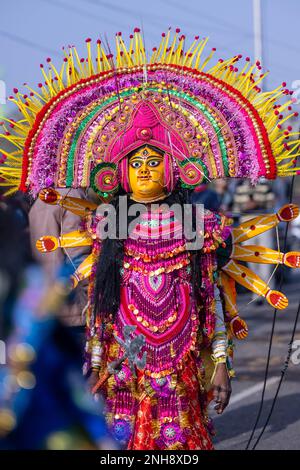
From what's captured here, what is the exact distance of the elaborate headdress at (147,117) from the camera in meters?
3.87

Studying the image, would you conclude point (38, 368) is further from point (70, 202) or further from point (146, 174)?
point (70, 202)

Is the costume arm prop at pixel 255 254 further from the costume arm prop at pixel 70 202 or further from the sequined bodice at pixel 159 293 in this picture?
the costume arm prop at pixel 70 202

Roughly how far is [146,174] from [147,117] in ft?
0.90

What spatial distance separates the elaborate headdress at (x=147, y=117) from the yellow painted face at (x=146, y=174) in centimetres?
8

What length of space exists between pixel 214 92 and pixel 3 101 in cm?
99

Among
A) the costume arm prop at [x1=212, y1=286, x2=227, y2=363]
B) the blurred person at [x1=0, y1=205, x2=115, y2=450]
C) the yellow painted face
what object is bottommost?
the costume arm prop at [x1=212, y1=286, x2=227, y2=363]

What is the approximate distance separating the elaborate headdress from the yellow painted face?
8 centimetres

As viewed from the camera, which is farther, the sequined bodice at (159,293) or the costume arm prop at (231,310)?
the costume arm prop at (231,310)

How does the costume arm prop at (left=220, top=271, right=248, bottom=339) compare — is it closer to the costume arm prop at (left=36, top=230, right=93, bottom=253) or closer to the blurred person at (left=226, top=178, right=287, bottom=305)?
the costume arm prop at (left=36, top=230, right=93, bottom=253)

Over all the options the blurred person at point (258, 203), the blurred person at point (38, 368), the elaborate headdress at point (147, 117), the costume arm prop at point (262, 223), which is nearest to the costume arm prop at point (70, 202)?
the elaborate headdress at point (147, 117)

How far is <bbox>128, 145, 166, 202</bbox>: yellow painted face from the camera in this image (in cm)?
372

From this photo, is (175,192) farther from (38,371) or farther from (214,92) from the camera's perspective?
(38,371)

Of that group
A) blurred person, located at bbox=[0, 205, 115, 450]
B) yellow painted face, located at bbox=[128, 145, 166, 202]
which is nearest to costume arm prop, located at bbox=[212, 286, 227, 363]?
yellow painted face, located at bbox=[128, 145, 166, 202]
